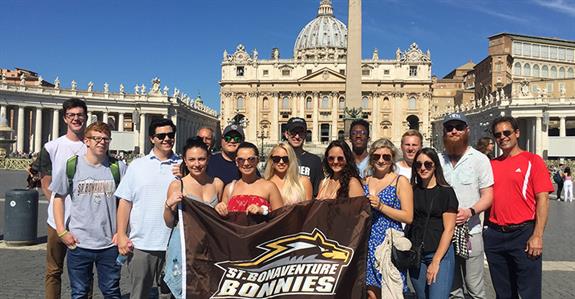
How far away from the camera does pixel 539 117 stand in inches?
2192

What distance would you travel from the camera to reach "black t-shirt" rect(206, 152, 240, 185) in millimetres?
5633

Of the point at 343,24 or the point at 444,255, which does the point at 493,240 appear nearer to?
the point at 444,255

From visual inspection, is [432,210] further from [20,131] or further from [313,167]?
[20,131]

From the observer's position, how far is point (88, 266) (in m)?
4.80

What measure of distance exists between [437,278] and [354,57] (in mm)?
17470

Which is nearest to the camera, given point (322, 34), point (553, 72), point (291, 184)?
point (291, 184)

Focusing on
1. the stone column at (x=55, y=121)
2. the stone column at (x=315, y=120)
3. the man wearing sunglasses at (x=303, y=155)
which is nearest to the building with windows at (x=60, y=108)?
the stone column at (x=55, y=121)

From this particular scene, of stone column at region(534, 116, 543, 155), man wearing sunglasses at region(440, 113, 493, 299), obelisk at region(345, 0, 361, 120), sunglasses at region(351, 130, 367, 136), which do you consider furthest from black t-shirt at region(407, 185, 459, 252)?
stone column at region(534, 116, 543, 155)

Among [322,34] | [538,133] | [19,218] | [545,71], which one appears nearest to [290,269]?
[19,218]

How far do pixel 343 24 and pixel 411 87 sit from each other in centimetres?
3500

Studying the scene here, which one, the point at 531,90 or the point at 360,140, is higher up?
the point at 531,90

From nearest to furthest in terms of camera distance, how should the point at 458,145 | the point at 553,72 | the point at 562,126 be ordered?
the point at 458,145
the point at 562,126
the point at 553,72

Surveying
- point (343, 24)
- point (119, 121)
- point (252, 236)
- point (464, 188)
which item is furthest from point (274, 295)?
point (343, 24)

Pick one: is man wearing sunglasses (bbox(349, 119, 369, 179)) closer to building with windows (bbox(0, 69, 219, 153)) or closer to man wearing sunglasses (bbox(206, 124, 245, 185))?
man wearing sunglasses (bbox(206, 124, 245, 185))
